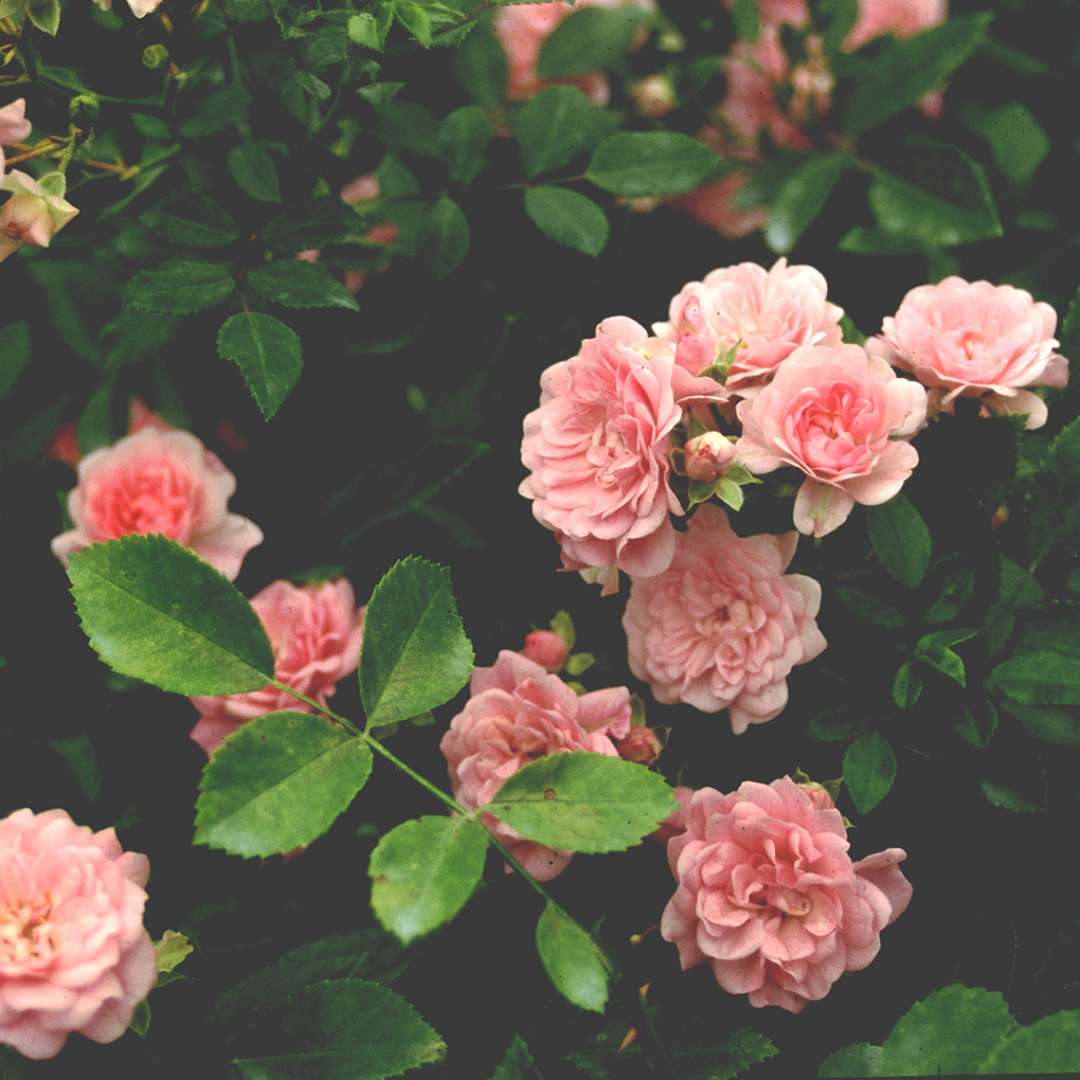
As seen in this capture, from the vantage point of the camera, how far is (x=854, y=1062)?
0.79 metres

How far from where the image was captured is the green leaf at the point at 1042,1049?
67 centimetres

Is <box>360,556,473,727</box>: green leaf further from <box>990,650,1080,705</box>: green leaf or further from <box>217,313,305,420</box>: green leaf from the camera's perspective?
<box>990,650,1080,705</box>: green leaf

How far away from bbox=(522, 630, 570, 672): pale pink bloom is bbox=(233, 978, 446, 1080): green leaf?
0.25 metres

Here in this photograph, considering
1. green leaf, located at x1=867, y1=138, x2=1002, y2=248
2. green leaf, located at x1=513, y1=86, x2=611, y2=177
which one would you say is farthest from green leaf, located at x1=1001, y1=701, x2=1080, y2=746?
green leaf, located at x1=513, y1=86, x2=611, y2=177

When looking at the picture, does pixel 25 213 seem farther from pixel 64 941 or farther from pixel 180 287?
pixel 64 941

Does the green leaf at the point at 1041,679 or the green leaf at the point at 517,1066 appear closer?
the green leaf at the point at 517,1066

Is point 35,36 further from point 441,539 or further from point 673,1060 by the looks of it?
point 673,1060

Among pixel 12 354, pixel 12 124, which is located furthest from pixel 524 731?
pixel 12 354

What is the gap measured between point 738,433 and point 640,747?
23 centimetres

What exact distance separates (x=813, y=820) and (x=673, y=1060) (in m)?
0.18

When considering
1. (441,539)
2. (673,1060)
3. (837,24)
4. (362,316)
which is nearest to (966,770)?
(673,1060)

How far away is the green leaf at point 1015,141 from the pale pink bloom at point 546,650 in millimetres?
781

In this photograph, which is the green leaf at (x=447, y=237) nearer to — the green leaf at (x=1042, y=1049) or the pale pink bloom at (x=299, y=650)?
the pale pink bloom at (x=299, y=650)

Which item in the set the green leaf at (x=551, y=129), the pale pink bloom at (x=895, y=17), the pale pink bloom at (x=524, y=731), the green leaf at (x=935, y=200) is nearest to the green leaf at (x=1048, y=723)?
the pale pink bloom at (x=524, y=731)
